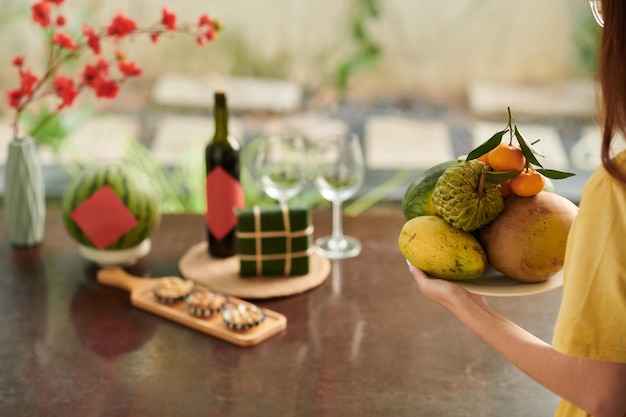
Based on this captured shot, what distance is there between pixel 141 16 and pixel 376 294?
2235mm

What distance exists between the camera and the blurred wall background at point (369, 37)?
3693 millimetres

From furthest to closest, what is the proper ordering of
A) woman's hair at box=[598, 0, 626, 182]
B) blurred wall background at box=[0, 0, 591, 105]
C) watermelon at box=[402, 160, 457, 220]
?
1. blurred wall background at box=[0, 0, 591, 105]
2. watermelon at box=[402, 160, 457, 220]
3. woman's hair at box=[598, 0, 626, 182]

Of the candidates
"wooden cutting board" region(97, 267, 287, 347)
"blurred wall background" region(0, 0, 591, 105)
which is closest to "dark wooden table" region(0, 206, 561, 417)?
"wooden cutting board" region(97, 267, 287, 347)

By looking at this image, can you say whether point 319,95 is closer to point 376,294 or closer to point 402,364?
point 376,294

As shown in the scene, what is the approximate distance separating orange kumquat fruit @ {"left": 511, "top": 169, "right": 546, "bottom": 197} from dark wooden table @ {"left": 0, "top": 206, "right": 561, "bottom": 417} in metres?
0.36

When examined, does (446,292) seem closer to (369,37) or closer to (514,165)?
(514,165)

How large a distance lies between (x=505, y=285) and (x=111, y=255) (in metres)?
0.97

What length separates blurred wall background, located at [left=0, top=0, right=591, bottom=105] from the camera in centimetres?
369

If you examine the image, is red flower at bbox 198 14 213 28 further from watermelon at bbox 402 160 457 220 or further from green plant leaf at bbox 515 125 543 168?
green plant leaf at bbox 515 125 543 168

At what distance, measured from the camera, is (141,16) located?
372cm

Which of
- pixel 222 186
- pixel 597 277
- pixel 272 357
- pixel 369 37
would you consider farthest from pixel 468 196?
pixel 369 37

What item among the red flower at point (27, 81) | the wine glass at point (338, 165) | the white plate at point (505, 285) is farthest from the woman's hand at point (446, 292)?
the red flower at point (27, 81)

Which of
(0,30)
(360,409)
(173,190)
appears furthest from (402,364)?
(0,30)

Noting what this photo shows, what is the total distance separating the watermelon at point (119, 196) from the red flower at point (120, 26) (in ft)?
0.96
